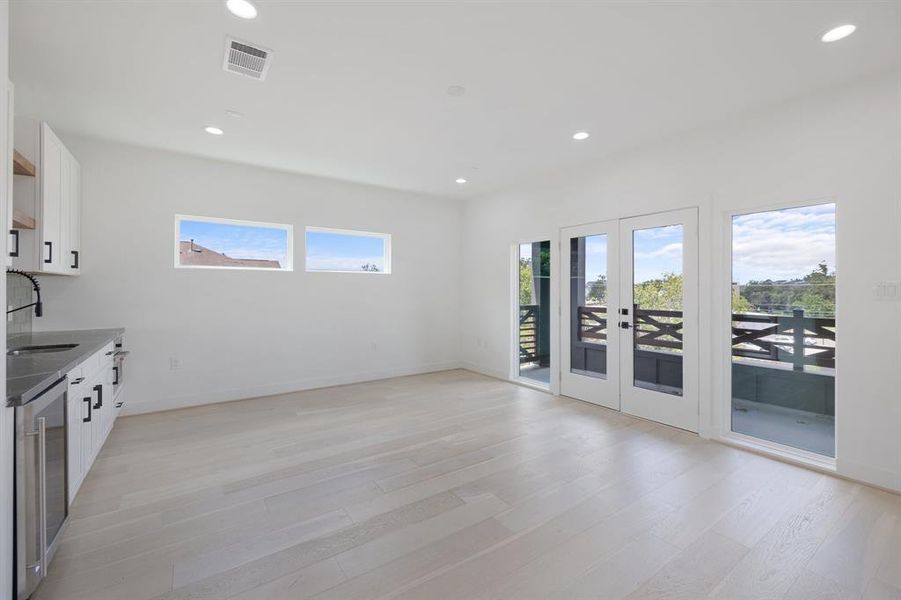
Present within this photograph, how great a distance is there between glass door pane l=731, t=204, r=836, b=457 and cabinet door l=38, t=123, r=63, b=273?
5521 millimetres

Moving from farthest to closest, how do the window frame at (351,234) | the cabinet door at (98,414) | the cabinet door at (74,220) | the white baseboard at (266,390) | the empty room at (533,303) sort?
the window frame at (351,234)
the white baseboard at (266,390)
the cabinet door at (74,220)
the cabinet door at (98,414)
the empty room at (533,303)

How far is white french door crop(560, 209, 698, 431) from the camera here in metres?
3.75

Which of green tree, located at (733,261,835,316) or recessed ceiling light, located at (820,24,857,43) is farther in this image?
green tree, located at (733,261,835,316)

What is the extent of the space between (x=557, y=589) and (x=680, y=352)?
281cm

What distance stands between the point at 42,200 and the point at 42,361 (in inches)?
55.9

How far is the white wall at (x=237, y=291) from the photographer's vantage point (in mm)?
4043

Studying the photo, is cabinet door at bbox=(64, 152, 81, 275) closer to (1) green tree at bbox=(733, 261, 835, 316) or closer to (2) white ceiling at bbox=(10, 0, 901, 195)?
(2) white ceiling at bbox=(10, 0, 901, 195)

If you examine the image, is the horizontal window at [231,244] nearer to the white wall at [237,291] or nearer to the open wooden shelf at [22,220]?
the white wall at [237,291]

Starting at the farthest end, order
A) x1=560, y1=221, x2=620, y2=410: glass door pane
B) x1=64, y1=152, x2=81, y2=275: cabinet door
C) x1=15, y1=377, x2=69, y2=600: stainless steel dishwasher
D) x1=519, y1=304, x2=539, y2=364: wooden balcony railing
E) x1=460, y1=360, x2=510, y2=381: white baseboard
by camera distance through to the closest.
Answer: x1=460, y1=360, x2=510, y2=381: white baseboard
x1=519, y1=304, x2=539, y2=364: wooden balcony railing
x1=560, y1=221, x2=620, y2=410: glass door pane
x1=64, y1=152, x2=81, y2=275: cabinet door
x1=15, y1=377, x2=69, y2=600: stainless steel dishwasher

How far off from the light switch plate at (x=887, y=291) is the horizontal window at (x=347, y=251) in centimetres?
510

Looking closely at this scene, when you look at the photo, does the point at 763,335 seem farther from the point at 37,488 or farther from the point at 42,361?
the point at 42,361

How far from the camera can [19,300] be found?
11.3 feet

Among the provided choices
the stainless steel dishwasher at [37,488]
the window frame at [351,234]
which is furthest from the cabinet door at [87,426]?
the window frame at [351,234]

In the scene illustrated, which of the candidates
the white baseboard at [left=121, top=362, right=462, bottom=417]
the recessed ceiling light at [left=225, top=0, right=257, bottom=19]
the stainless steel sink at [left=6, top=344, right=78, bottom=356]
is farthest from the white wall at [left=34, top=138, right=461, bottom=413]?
the recessed ceiling light at [left=225, top=0, right=257, bottom=19]
